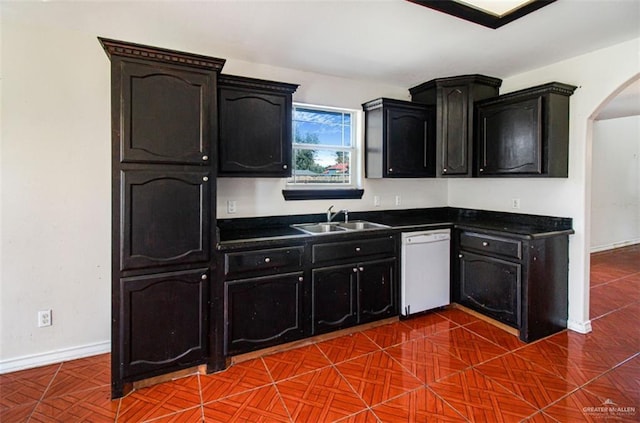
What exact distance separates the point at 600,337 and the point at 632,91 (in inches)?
119

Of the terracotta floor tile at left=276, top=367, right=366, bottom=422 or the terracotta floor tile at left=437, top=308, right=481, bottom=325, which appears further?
the terracotta floor tile at left=437, top=308, right=481, bottom=325

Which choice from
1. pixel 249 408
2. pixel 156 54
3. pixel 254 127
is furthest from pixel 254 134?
pixel 249 408

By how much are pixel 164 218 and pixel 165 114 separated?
0.68 meters

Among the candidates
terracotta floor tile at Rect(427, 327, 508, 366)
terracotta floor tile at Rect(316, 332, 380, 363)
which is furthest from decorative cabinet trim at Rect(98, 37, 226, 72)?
terracotta floor tile at Rect(427, 327, 508, 366)

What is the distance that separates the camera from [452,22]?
7.75 feet

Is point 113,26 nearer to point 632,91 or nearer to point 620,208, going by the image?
point 632,91

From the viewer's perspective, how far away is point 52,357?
8.41 ft

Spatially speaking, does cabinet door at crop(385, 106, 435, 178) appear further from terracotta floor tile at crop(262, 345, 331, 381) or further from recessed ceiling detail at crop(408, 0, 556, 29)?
terracotta floor tile at crop(262, 345, 331, 381)

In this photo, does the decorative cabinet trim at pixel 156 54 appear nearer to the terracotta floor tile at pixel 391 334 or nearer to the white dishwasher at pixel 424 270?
the white dishwasher at pixel 424 270

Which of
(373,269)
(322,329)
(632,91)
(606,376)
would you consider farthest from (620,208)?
(322,329)

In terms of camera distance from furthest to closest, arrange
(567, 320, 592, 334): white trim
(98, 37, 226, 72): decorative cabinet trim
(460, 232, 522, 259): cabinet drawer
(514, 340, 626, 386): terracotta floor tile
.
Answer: (567, 320, 592, 334): white trim < (460, 232, 522, 259): cabinet drawer < (514, 340, 626, 386): terracotta floor tile < (98, 37, 226, 72): decorative cabinet trim

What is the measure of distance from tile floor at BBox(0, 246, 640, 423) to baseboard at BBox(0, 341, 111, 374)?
0.18 feet

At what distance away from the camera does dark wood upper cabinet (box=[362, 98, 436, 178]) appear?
356 centimetres

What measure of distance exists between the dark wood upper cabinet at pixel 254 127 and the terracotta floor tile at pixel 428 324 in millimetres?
1839
